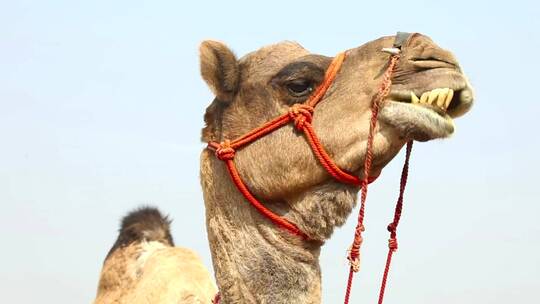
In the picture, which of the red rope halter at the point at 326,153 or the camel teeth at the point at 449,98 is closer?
the camel teeth at the point at 449,98

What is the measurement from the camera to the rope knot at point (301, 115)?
13.5 feet

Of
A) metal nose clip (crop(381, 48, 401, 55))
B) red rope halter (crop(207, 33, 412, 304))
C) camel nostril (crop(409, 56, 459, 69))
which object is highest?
metal nose clip (crop(381, 48, 401, 55))

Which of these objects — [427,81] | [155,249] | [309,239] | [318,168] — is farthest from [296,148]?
[155,249]

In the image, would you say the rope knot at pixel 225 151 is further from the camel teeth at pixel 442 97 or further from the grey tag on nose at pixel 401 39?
the camel teeth at pixel 442 97

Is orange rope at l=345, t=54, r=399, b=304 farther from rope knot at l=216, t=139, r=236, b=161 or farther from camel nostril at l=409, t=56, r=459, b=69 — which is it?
rope knot at l=216, t=139, r=236, b=161

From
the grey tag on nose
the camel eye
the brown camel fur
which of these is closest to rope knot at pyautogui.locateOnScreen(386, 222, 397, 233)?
the camel eye

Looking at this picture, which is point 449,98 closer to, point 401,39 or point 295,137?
point 401,39

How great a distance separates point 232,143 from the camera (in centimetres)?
432

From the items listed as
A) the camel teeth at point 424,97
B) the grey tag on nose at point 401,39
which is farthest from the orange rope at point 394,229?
the grey tag on nose at point 401,39

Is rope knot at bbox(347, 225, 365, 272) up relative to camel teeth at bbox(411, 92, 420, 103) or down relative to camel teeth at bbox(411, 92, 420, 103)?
down

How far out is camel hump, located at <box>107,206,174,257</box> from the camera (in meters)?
7.34

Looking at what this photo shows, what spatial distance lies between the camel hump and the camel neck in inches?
119

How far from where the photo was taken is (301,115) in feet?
13.5

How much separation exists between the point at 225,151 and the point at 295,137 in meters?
0.38
